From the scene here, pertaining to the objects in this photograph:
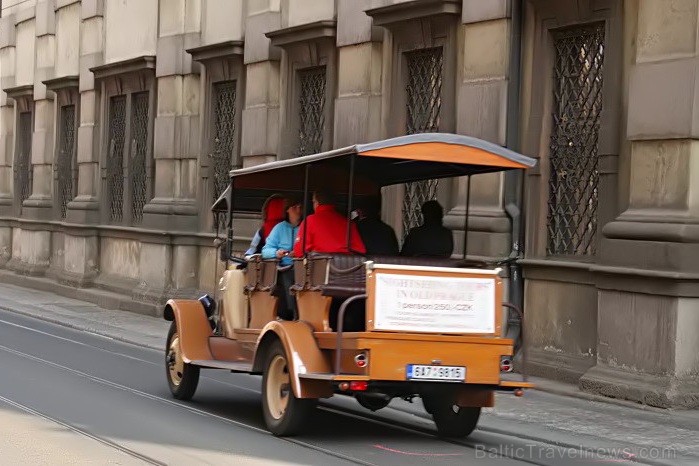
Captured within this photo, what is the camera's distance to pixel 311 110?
2308 centimetres

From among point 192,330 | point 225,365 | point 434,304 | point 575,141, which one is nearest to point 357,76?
point 575,141

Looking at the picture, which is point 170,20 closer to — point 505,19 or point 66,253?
point 66,253

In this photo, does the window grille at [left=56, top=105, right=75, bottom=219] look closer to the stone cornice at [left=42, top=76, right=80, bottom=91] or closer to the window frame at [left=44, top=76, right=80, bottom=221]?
the window frame at [left=44, top=76, right=80, bottom=221]

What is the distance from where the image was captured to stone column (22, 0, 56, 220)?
34.0 metres

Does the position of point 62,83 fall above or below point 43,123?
above

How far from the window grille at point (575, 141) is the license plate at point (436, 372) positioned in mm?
5409

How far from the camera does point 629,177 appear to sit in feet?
50.2

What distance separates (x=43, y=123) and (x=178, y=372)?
21.8 metres

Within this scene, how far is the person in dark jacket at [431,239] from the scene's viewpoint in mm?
12766

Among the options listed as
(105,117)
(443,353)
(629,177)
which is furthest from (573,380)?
(105,117)

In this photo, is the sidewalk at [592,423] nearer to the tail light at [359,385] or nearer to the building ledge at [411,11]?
the tail light at [359,385]

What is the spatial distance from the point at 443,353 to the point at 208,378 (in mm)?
6049

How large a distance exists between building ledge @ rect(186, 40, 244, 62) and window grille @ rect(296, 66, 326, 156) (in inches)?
82.8

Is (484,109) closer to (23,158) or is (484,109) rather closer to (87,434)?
(87,434)
